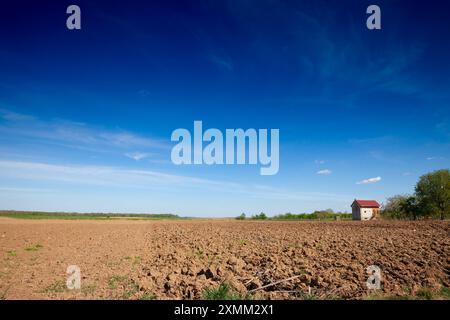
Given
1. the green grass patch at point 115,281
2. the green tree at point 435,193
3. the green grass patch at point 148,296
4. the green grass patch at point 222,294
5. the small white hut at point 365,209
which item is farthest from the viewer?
the small white hut at point 365,209

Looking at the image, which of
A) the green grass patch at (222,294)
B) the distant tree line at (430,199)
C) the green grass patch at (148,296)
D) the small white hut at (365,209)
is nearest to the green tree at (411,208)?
the distant tree line at (430,199)

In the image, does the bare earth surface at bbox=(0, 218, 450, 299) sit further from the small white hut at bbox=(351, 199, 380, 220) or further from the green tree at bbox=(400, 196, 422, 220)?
the small white hut at bbox=(351, 199, 380, 220)

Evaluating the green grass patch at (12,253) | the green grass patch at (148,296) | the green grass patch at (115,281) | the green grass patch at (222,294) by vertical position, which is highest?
the green grass patch at (222,294)

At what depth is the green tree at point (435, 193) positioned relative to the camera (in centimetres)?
5706

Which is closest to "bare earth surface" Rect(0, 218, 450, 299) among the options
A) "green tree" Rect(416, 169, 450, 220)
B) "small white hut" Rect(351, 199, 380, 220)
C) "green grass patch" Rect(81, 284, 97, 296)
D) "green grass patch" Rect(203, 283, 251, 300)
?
"green grass patch" Rect(81, 284, 97, 296)

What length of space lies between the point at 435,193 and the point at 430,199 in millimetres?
1304

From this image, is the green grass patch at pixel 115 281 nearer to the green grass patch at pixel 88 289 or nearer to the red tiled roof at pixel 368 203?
the green grass patch at pixel 88 289

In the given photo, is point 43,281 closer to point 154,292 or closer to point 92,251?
point 154,292

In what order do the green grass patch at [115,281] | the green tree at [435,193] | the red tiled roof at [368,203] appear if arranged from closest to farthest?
the green grass patch at [115,281]
the green tree at [435,193]
the red tiled roof at [368,203]

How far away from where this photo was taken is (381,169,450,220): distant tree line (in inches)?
2250
